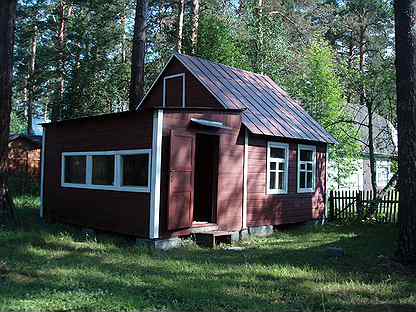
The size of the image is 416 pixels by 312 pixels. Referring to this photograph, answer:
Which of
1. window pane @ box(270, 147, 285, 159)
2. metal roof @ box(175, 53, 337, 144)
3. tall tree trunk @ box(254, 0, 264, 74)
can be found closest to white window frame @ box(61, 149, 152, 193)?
metal roof @ box(175, 53, 337, 144)

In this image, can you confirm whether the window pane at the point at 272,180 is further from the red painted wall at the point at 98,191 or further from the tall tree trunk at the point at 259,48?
the tall tree trunk at the point at 259,48

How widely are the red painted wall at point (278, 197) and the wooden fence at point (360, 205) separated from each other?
695 mm

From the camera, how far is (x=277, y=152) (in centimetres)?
1585

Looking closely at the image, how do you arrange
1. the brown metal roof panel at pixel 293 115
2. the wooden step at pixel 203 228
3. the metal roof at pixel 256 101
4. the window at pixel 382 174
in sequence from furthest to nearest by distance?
1. the window at pixel 382 174
2. the brown metal roof panel at pixel 293 115
3. the metal roof at pixel 256 101
4. the wooden step at pixel 203 228

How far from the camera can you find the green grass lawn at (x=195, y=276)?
22.5 ft

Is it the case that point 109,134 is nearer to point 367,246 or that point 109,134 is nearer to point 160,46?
point 367,246

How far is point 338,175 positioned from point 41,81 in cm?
2092

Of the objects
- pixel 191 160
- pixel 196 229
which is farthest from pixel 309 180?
pixel 191 160

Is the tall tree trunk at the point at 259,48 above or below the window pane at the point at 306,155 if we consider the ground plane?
above

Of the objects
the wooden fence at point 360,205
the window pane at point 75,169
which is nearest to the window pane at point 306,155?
the wooden fence at point 360,205

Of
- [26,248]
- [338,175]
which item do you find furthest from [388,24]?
[26,248]

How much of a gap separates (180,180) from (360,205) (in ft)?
27.1

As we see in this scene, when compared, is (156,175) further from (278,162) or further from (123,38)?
(123,38)

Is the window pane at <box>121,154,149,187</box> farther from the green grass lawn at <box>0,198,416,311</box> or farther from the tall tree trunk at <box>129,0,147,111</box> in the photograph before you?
the tall tree trunk at <box>129,0,147,111</box>
